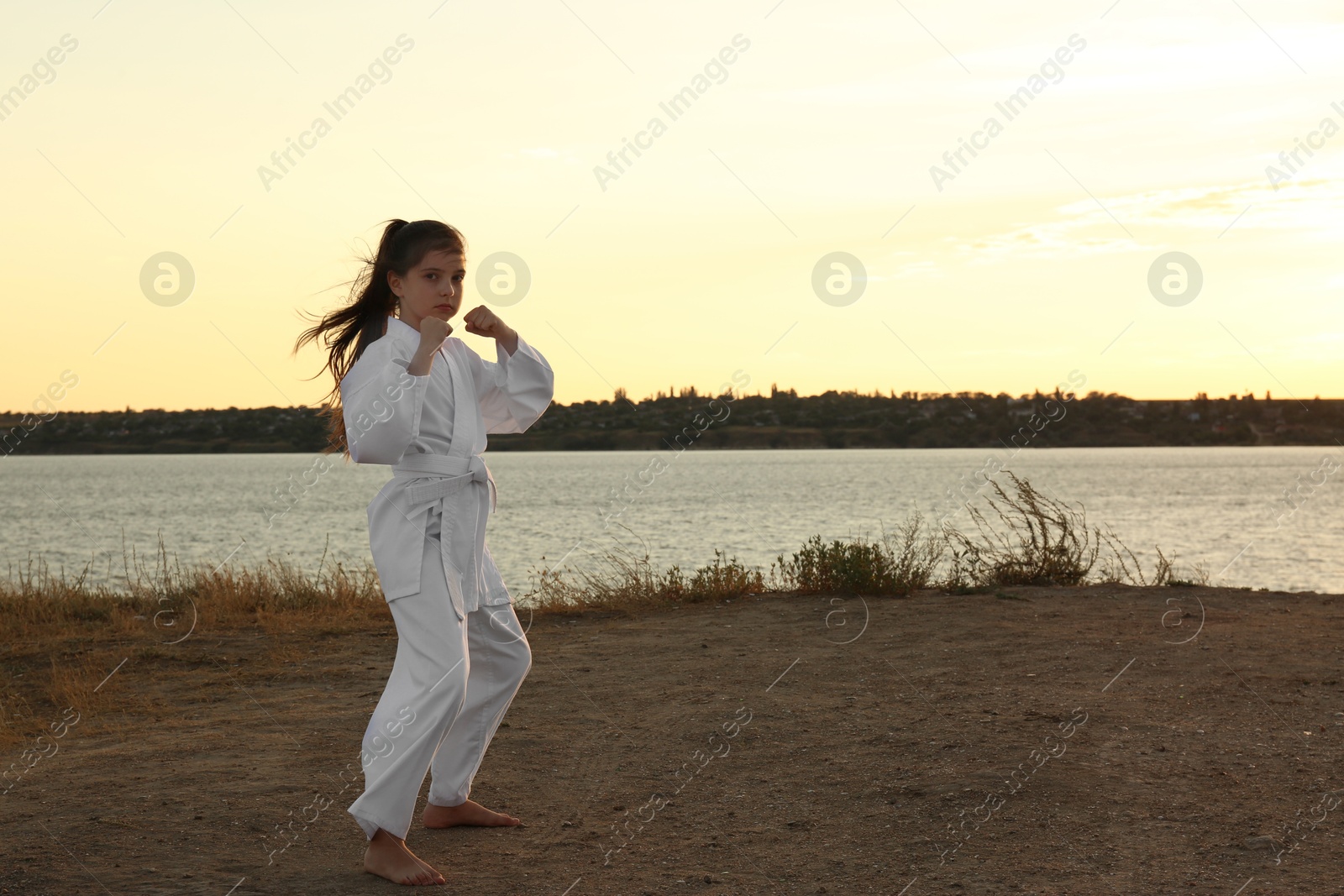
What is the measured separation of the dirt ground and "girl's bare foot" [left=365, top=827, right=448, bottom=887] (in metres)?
0.06

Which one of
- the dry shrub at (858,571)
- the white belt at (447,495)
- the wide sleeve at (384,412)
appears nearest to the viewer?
the wide sleeve at (384,412)

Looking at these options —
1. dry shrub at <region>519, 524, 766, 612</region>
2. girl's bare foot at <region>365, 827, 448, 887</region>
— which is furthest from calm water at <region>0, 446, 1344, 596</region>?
girl's bare foot at <region>365, 827, 448, 887</region>

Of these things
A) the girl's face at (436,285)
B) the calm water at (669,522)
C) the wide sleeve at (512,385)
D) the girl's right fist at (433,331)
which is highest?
the girl's face at (436,285)

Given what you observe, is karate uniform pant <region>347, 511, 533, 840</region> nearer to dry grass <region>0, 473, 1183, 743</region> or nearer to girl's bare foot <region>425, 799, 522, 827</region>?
girl's bare foot <region>425, 799, 522, 827</region>

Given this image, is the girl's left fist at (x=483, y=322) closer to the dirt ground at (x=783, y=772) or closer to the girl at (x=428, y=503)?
the girl at (x=428, y=503)

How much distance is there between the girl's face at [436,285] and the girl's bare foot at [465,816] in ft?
6.25

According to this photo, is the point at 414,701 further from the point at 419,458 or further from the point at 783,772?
the point at 783,772

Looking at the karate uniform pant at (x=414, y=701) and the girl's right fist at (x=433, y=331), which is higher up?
the girl's right fist at (x=433, y=331)

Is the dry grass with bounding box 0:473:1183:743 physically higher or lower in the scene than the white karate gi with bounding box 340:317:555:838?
lower

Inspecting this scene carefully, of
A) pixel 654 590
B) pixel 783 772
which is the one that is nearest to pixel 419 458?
pixel 783 772

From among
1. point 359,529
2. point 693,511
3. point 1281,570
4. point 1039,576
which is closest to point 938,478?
point 693,511

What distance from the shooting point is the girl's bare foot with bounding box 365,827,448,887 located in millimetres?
3607

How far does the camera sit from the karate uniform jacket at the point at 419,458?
Result: 3561 millimetres

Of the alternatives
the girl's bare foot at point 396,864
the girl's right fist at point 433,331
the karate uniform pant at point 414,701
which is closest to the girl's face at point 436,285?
the girl's right fist at point 433,331
